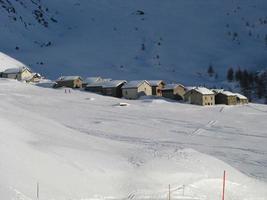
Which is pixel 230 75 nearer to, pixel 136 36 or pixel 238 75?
pixel 238 75

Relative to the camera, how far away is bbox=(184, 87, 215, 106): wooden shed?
7500cm

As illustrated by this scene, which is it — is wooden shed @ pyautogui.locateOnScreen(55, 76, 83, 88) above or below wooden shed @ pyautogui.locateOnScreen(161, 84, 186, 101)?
above

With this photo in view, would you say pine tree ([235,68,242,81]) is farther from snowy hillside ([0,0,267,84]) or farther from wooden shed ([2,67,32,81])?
wooden shed ([2,67,32,81])

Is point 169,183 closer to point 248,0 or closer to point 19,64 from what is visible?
point 19,64

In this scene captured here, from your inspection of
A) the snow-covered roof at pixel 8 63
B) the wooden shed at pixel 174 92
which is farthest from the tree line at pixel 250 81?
the snow-covered roof at pixel 8 63

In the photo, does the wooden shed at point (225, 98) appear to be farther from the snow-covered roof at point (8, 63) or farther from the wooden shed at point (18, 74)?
the snow-covered roof at point (8, 63)

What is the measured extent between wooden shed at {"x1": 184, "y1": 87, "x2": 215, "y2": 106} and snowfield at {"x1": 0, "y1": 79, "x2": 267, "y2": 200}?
1600 centimetres

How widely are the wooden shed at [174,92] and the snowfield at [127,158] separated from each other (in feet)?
70.6

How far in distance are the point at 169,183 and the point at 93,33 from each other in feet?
400

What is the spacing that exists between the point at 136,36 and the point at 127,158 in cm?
11641

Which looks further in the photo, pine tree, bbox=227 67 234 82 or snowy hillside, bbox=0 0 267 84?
snowy hillside, bbox=0 0 267 84

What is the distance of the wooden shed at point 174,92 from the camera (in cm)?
8056

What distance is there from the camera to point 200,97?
75.2m

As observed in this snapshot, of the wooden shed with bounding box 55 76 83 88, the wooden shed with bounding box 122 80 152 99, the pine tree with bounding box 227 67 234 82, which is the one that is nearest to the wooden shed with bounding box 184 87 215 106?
the wooden shed with bounding box 122 80 152 99
